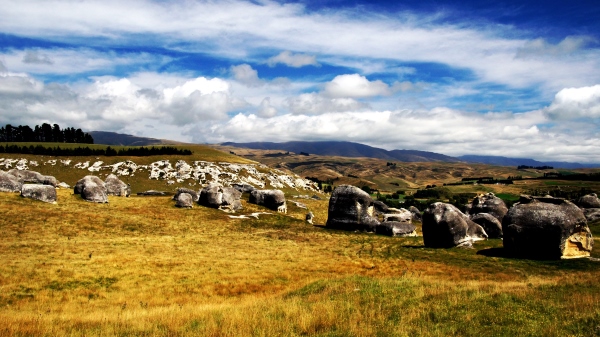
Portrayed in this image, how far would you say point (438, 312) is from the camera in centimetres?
1372

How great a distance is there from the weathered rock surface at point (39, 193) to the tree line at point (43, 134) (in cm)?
15991

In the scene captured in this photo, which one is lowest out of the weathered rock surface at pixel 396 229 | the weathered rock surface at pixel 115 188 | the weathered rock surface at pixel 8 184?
the weathered rock surface at pixel 396 229

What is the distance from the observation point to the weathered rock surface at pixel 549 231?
30078mm

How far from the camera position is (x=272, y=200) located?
71.0 m

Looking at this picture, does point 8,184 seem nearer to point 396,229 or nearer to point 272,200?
point 272,200

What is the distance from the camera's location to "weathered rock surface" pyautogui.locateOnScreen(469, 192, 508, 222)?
55.8 m

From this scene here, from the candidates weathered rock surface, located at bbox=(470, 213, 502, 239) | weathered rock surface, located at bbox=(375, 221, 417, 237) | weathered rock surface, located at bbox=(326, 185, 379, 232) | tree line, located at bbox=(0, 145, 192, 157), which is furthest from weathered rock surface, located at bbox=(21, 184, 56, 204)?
tree line, located at bbox=(0, 145, 192, 157)

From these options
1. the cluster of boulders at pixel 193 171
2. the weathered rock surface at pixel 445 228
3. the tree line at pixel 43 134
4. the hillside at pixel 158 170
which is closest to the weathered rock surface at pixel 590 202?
the weathered rock surface at pixel 445 228

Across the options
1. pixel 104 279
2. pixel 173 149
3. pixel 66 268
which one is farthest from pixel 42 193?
pixel 173 149

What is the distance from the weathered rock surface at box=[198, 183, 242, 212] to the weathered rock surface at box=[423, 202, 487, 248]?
36.0m

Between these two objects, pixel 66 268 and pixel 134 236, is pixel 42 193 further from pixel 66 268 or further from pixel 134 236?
pixel 66 268

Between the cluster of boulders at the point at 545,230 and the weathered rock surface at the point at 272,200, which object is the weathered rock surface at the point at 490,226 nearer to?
the cluster of boulders at the point at 545,230

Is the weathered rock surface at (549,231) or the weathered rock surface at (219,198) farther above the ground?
the weathered rock surface at (549,231)

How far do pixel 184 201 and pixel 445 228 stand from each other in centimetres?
4332
